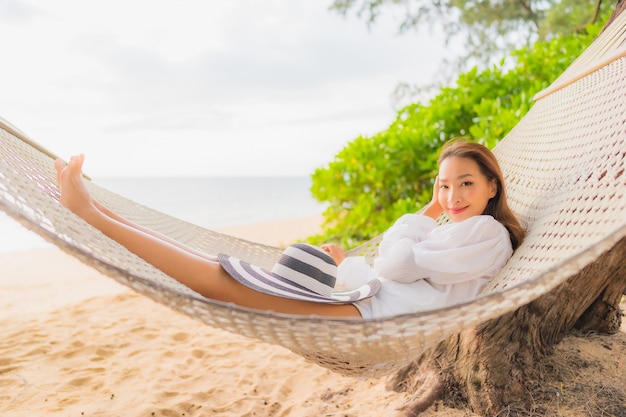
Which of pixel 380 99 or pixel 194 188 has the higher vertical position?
pixel 380 99

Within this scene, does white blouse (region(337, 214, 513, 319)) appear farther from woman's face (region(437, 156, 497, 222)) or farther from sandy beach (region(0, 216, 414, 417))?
sandy beach (region(0, 216, 414, 417))

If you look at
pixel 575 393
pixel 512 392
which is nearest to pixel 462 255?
pixel 512 392

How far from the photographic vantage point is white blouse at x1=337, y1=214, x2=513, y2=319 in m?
1.52

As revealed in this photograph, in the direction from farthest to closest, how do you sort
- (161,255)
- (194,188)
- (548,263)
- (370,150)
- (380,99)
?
(194,188), (380,99), (370,150), (161,255), (548,263)

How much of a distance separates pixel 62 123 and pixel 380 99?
50.1 feet

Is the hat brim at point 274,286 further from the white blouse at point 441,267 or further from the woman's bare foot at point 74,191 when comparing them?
the woman's bare foot at point 74,191

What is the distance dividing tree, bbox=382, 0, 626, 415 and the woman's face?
1.19 ft

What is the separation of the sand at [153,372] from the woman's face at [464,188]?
0.65 metres

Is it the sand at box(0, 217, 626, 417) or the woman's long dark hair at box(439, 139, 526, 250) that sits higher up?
the woman's long dark hair at box(439, 139, 526, 250)

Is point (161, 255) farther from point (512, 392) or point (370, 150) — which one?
point (370, 150)

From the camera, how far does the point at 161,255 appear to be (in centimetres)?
143

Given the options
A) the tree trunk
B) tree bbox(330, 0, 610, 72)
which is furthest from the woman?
tree bbox(330, 0, 610, 72)

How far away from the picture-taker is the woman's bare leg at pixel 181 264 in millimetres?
1428

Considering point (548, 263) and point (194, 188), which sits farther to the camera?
point (194, 188)
